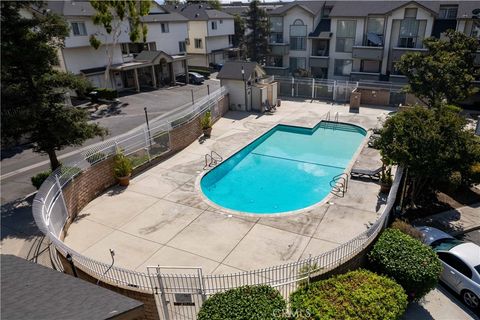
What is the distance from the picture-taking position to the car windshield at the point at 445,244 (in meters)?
12.4

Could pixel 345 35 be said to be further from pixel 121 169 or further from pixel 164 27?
pixel 121 169

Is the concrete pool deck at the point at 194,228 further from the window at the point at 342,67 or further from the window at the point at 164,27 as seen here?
the window at the point at 164,27

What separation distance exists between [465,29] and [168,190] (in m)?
34.6

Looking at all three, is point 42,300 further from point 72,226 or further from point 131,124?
point 131,124

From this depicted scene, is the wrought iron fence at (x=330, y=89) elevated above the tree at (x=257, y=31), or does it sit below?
below

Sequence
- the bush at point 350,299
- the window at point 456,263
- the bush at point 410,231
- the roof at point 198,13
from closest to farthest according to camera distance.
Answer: the bush at point 350,299, the window at point 456,263, the bush at point 410,231, the roof at point 198,13

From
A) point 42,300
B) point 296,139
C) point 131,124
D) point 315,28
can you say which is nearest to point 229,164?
point 296,139

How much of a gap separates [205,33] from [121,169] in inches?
1571

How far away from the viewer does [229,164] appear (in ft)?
70.7

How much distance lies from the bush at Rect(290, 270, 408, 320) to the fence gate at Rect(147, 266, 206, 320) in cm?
260

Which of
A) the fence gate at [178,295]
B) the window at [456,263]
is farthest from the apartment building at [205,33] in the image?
the fence gate at [178,295]

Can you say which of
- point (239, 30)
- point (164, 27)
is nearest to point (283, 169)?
point (164, 27)

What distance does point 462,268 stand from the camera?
1154 cm

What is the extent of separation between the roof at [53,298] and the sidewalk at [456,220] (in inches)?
538
